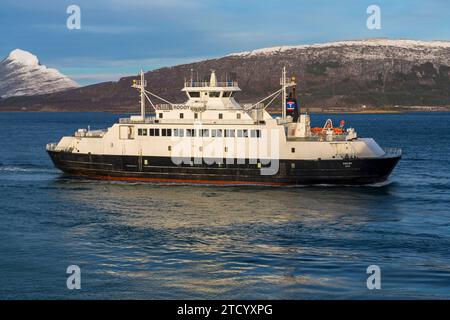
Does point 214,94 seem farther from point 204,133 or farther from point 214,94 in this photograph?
point 204,133

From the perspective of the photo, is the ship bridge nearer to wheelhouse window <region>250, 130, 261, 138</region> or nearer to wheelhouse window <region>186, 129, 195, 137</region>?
wheelhouse window <region>186, 129, 195, 137</region>

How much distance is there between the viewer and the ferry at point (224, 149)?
47812 mm

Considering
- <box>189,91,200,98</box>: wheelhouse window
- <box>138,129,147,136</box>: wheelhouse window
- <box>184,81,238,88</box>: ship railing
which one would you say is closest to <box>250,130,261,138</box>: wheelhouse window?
<box>184,81,238,88</box>: ship railing

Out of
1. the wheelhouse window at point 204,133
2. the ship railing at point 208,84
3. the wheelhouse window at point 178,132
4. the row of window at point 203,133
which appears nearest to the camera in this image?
the row of window at point 203,133

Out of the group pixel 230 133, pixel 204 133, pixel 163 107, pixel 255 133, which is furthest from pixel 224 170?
pixel 163 107

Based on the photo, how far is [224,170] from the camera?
4953 centimetres

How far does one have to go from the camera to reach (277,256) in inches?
1155

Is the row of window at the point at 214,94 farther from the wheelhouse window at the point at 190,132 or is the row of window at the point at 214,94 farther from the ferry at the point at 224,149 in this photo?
the wheelhouse window at the point at 190,132

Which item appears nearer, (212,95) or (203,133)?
(203,133)

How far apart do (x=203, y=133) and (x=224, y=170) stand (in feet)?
10.9

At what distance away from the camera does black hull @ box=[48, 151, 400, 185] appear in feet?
157

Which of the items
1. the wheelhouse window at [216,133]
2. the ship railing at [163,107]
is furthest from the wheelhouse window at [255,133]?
the ship railing at [163,107]
